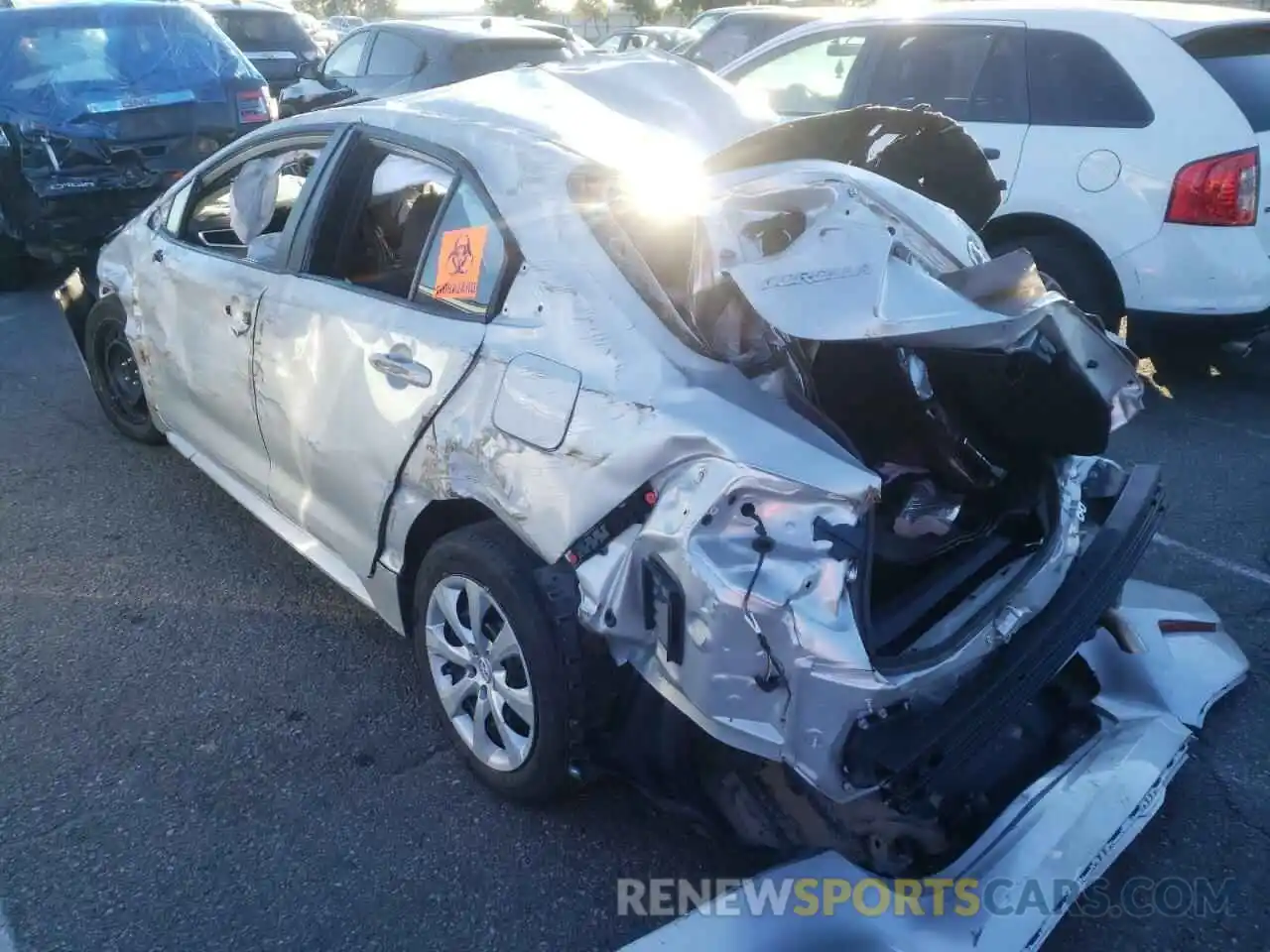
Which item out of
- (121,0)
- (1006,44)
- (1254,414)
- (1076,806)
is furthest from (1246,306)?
(121,0)

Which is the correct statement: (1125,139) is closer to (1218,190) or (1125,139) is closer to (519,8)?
(1218,190)

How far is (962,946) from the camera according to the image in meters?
2.19

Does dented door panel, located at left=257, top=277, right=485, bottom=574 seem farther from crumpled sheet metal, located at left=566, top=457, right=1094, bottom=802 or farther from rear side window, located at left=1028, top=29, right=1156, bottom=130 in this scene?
rear side window, located at left=1028, top=29, right=1156, bottom=130

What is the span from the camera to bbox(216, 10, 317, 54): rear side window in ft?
43.5

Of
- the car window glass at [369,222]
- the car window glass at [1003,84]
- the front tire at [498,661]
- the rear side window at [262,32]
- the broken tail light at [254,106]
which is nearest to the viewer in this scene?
the front tire at [498,661]

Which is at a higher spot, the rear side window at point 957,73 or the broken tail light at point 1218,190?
the rear side window at point 957,73

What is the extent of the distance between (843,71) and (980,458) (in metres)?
4.69

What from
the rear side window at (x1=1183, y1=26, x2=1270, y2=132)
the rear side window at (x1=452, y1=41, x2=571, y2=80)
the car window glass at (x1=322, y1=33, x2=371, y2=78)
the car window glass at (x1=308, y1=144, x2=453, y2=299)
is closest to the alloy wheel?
the car window glass at (x1=308, y1=144, x2=453, y2=299)

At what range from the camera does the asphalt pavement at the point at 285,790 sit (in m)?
2.52

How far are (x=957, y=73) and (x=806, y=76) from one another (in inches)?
45.5

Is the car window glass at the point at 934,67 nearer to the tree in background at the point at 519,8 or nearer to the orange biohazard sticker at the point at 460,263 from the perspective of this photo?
the orange biohazard sticker at the point at 460,263

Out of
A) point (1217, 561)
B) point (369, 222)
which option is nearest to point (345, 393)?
point (369, 222)

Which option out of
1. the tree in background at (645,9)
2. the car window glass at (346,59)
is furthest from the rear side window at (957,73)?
the tree in background at (645,9)

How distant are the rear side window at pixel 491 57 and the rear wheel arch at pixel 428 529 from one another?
→ 23.2ft
